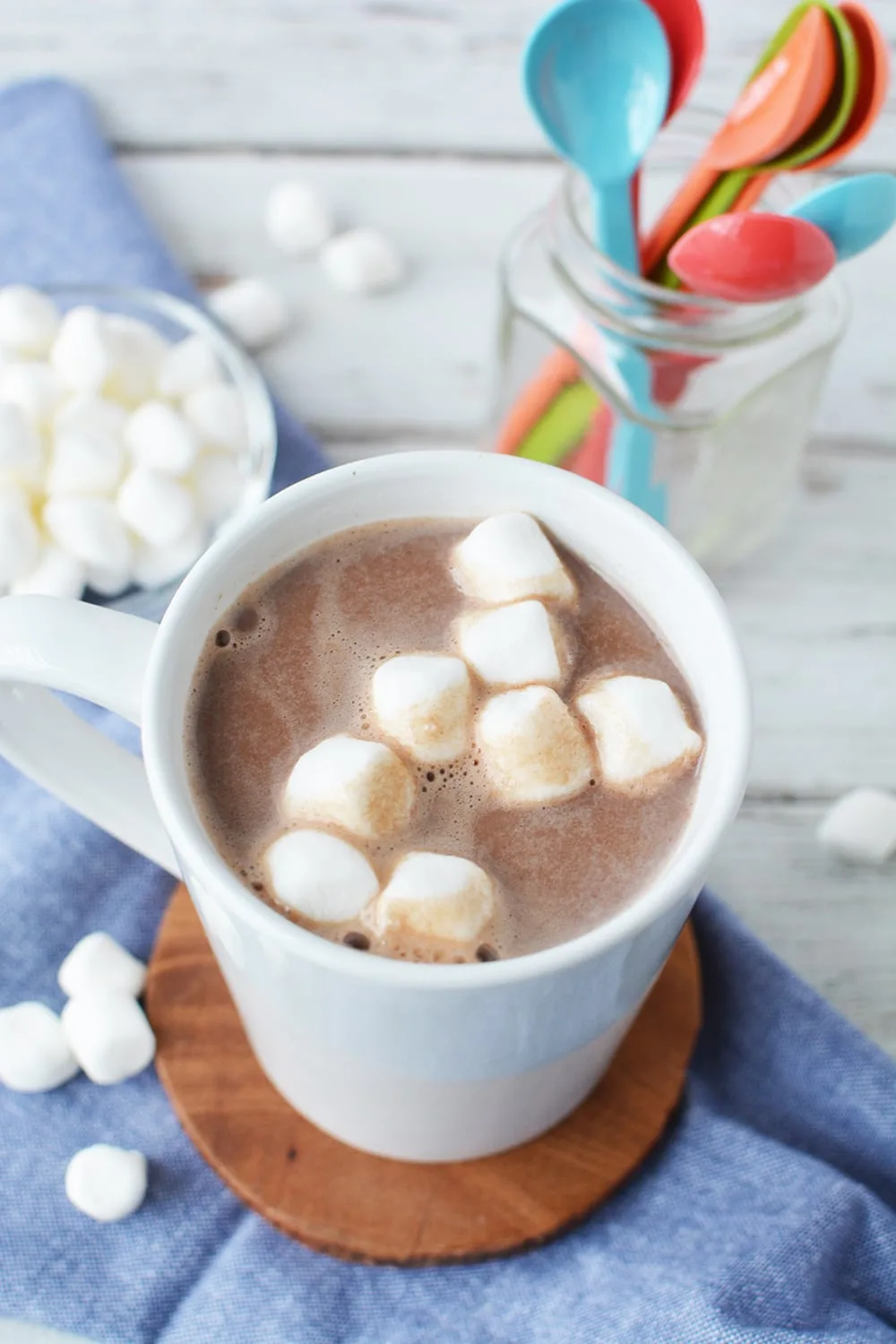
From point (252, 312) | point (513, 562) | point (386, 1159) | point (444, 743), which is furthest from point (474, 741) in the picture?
point (252, 312)

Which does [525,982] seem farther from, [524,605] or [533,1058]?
[524,605]

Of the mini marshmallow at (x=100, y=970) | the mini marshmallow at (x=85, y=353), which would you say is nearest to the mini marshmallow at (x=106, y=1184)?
the mini marshmallow at (x=100, y=970)

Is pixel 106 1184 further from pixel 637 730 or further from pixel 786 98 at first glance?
pixel 786 98

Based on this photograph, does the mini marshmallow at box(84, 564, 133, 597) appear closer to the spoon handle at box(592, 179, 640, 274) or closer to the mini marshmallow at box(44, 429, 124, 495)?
the mini marshmallow at box(44, 429, 124, 495)

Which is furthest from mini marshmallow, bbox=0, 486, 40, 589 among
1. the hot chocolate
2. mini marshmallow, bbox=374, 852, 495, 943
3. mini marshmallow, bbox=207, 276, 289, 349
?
mini marshmallow, bbox=374, 852, 495, 943

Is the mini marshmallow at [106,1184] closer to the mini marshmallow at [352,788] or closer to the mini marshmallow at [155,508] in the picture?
the mini marshmallow at [352,788]

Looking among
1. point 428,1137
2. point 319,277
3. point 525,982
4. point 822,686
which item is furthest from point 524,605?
point 319,277
